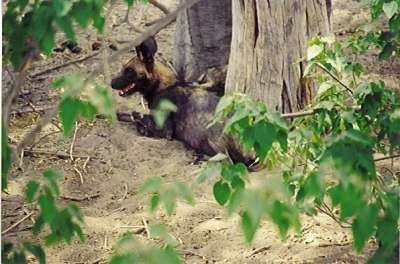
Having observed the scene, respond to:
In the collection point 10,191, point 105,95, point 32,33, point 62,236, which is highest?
point 32,33

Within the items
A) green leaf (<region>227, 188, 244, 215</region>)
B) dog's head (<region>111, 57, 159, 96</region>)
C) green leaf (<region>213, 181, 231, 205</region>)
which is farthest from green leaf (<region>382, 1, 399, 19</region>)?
dog's head (<region>111, 57, 159, 96</region>)

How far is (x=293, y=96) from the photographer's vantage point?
4512 mm

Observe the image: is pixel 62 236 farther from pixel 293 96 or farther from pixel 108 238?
pixel 293 96

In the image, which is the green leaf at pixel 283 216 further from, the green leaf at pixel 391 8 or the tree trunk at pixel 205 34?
the tree trunk at pixel 205 34

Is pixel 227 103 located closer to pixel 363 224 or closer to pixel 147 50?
pixel 363 224

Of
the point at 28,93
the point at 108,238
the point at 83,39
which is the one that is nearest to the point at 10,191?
the point at 108,238

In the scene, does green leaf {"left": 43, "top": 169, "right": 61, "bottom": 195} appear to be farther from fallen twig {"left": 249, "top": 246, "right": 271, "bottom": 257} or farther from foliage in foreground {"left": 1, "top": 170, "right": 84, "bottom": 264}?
fallen twig {"left": 249, "top": 246, "right": 271, "bottom": 257}

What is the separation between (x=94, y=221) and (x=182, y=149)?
1032 millimetres

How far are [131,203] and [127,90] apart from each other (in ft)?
4.30

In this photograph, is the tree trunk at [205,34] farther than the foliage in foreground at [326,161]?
Yes

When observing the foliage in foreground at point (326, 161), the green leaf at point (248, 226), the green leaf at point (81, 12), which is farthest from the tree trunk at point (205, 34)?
the green leaf at point (248, 226)

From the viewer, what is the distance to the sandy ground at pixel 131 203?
12.1 ft

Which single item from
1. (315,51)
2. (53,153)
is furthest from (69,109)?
(53,153)

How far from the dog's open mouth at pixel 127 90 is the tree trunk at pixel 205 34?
37 cm
